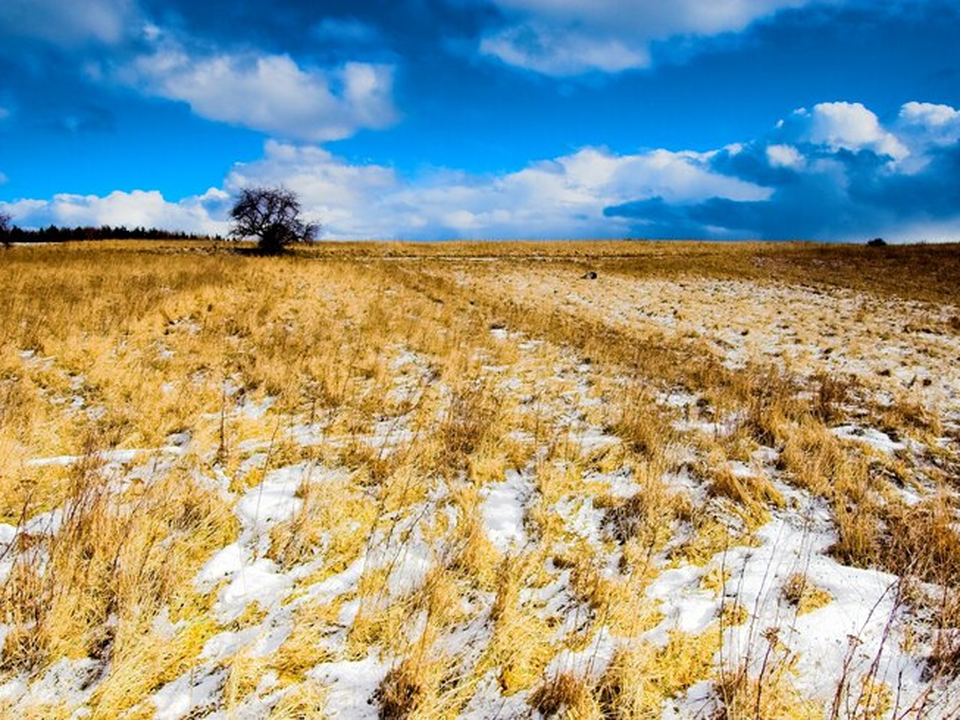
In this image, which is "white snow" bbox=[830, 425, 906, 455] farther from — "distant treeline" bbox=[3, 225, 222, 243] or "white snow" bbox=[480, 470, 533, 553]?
"distant treeline" bbox=[3, 225, 222, 243]

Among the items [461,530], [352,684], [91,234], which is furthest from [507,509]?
[91,234]

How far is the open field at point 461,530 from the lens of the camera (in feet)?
10.1

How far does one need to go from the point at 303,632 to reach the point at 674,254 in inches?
1876

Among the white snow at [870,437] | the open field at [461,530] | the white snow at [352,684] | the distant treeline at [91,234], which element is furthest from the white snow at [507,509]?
the distant treeline at [91,234]

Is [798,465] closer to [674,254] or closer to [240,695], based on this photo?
[240,695]

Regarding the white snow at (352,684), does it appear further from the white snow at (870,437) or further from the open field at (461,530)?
the white snow at (870,437)

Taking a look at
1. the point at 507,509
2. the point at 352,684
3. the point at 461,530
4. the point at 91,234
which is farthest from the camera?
the point at 91,234

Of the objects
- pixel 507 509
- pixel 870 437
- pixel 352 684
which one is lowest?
pixel 352 684

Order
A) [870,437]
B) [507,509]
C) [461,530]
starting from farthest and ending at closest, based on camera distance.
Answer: [870,437], [507,509], [461,530]

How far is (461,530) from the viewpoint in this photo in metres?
4.50

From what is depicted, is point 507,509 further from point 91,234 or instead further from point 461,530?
point 91,234

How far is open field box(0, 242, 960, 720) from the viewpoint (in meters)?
3.06

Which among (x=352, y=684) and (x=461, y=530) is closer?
(x=352, y=684)

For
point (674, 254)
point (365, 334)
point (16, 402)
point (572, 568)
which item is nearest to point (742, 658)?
point (572, 568)
